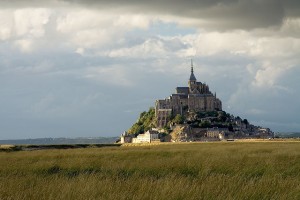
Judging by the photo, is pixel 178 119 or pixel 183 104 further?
pixel 183 104

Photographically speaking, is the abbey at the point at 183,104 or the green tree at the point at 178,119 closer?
the green tree at the point at 178,119

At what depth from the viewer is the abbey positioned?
176750 mm

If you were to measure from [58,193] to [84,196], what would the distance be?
68cm

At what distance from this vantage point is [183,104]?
595ft

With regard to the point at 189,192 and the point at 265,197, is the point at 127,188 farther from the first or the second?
the point at 265,197

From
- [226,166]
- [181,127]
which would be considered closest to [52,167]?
[226,166]

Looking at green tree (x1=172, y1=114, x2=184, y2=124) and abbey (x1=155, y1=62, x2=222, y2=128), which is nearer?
green tree (x1=172, y1=114, x2=184, y2=124)

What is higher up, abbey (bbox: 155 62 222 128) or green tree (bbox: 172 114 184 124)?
abbey (bbox: 155 62 222 128)

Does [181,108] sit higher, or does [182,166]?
[181,108]

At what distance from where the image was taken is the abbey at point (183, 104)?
176750mm

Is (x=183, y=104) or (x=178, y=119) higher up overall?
(x=183, y=104)

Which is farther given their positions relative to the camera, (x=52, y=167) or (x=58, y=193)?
(x=52, y=167)

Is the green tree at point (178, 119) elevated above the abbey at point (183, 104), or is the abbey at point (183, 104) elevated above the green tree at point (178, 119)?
the abbey at point (183, 104)

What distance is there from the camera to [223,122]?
17288 centimetres
